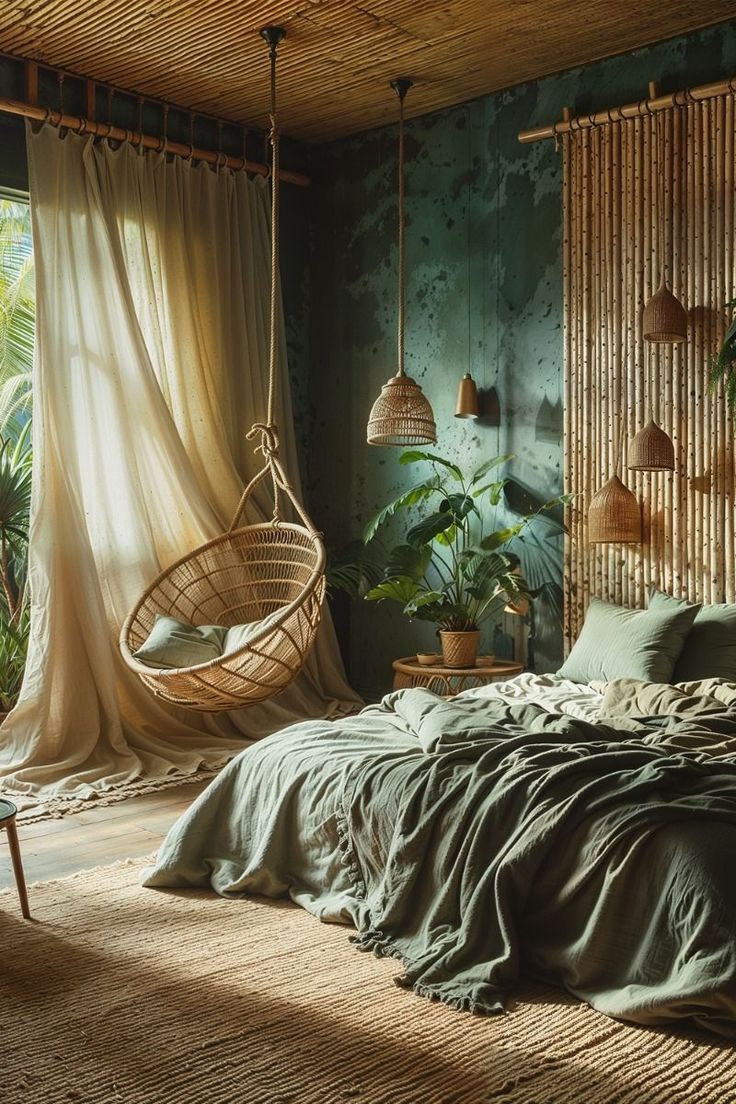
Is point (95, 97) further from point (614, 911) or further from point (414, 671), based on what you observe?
point (614, 911)

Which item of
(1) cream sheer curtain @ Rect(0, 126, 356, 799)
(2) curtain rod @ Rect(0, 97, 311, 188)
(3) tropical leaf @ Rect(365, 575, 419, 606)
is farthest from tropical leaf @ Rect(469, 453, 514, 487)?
(2) curtain rod @ Rect(0, 97, 311, 188)

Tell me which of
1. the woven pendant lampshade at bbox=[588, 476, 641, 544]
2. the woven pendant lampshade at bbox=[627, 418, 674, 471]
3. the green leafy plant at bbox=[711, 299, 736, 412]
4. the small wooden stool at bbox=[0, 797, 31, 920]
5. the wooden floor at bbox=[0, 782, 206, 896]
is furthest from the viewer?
the woven pendant lampshade at bbox=[588, 476, 641, 544]

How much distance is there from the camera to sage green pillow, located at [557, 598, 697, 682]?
4.08 meters

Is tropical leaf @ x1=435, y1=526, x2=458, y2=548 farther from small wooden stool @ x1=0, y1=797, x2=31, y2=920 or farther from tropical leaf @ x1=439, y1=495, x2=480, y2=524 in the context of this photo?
small wooden stool @ x1=0, y1=797, x2=31, y2=920

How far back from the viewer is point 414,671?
4980mm

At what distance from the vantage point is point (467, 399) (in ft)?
17.6

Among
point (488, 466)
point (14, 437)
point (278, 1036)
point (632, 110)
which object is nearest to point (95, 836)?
point (278, 1036)

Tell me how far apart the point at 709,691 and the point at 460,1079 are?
1.83 m

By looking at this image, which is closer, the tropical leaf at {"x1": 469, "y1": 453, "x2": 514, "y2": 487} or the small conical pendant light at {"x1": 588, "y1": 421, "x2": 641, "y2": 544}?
the small conical pendant light at {"x1": 588, "y1": 421, "x2": 641, "y2": 544}

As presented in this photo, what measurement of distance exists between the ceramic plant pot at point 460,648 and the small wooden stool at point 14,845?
2331mm

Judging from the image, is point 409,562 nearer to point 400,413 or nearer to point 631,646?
point 400,413

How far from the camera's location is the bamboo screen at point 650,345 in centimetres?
454

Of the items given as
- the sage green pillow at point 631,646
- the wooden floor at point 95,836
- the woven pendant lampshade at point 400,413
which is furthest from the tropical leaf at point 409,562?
the wooden floor at point 95,836

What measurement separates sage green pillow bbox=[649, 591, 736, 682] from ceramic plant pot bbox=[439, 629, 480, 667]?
43.3 inches
